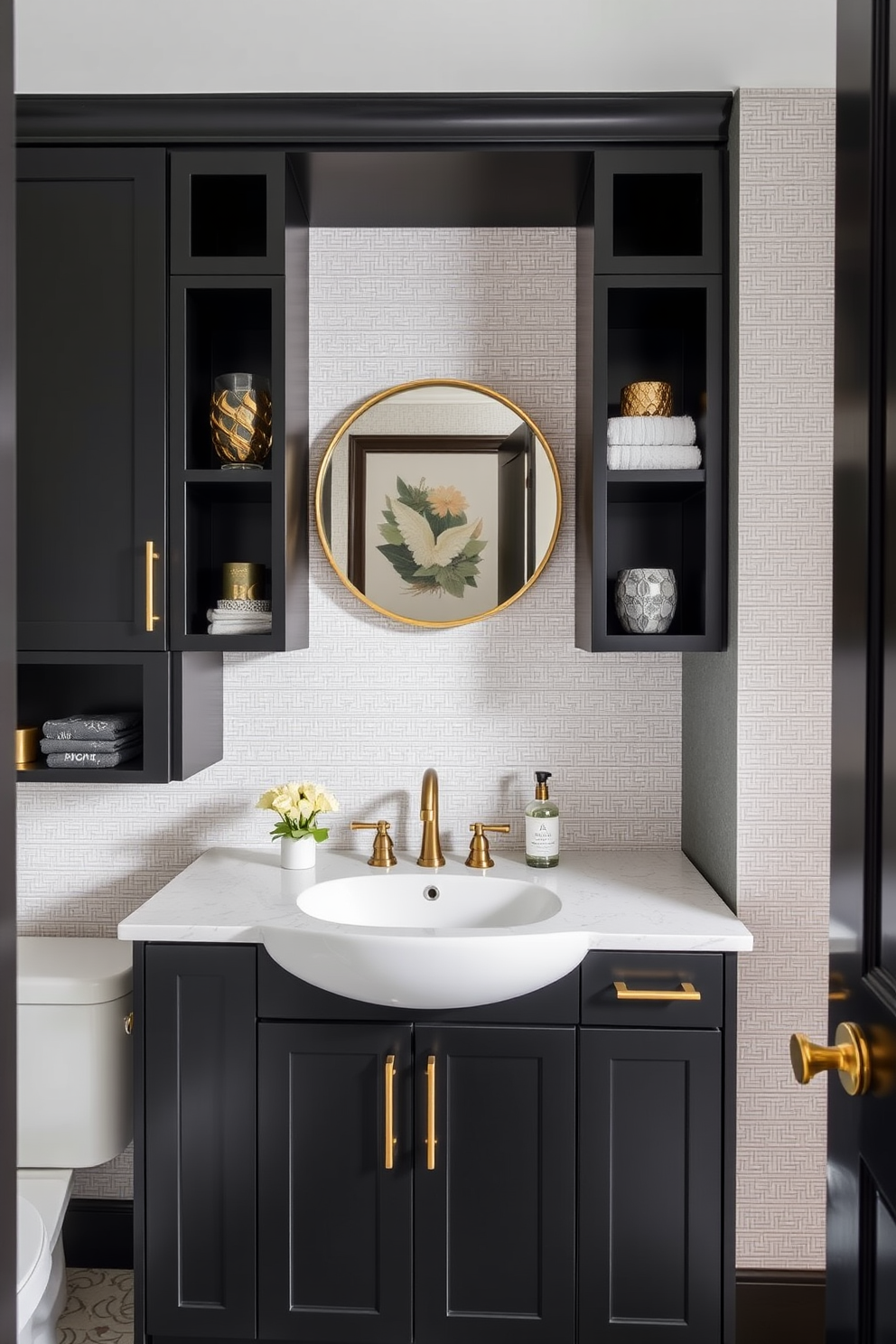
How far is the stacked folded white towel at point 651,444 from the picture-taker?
190 centimetres

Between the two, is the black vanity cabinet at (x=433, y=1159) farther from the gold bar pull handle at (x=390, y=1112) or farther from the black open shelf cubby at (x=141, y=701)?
the black open shelf cubby at (x=141, y=701)

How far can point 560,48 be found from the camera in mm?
1687

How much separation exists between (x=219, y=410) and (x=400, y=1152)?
147cm

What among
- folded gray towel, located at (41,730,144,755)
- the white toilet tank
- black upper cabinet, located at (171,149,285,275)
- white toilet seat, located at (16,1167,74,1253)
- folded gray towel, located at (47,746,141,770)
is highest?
black upper cabinet, located at (171,149,285,275)

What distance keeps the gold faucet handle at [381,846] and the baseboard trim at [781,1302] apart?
3.43ft

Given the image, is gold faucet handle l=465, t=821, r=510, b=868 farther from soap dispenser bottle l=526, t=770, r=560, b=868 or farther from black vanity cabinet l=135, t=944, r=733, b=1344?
black vanity cabinet l=135, t=944, r=733, b=1344

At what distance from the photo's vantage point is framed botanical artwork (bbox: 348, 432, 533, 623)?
219 centimetres

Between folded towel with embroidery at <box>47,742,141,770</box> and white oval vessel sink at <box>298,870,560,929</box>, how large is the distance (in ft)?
1.61

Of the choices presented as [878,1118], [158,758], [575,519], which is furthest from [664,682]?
[878,1118]

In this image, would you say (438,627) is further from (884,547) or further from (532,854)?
(884,547)

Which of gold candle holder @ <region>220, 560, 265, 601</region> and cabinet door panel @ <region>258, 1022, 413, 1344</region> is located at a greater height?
gold candle holder @ <region>220, 560, 265, 601</region>

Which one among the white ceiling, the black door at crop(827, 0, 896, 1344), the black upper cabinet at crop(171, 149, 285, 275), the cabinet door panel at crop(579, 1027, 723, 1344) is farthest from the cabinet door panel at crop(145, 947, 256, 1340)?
the white ceiling

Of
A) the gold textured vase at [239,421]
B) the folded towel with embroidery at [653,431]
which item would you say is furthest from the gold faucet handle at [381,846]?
the folded towel with embroidery at [653,431]

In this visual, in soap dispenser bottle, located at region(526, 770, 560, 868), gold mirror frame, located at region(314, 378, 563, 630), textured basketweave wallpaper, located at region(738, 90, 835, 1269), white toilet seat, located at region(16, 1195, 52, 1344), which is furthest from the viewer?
gold mirror frame, located at region(314, 378, 563, 630)
